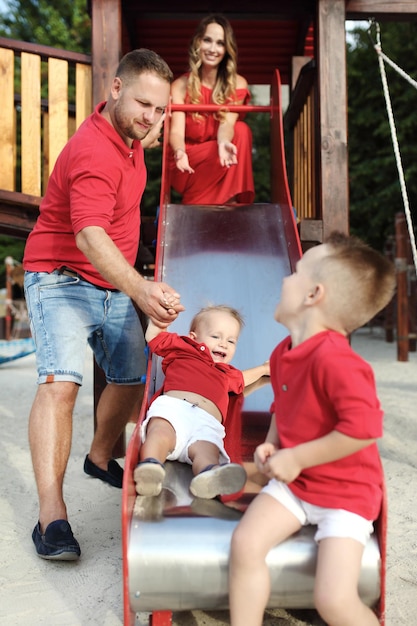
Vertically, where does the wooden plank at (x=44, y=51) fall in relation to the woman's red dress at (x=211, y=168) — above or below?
above

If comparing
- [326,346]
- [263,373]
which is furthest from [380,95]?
[326,346]

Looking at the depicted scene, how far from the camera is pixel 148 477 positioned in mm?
2291

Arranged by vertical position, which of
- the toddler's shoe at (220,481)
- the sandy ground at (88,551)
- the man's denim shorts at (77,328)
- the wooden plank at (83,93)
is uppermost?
the wooden plank at (83,93)

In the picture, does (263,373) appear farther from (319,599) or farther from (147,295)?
(319,599)

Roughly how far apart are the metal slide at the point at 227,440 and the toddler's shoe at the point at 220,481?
0.12 ft

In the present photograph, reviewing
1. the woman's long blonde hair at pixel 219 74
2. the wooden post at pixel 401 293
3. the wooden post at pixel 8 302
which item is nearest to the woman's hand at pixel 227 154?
the woman's long blonde hair at pixel 219 74

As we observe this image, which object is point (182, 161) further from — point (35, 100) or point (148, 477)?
point (148, 477)

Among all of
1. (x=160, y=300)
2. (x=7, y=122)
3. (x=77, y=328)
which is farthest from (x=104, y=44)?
(x=160, y=300)

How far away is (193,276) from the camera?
4137 millimetres

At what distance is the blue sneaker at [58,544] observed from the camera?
290 centimetres

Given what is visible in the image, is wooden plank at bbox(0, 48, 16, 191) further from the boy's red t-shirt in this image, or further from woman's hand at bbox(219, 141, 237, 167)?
the boy's red t-shirt

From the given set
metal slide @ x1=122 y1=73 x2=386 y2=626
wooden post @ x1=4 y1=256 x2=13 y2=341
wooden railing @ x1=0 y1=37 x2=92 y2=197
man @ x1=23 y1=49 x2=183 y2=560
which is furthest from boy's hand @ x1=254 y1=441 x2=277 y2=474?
wooden post @ x1=4 y1=256 x2=13 y2=341

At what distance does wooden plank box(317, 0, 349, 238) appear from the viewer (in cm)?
452

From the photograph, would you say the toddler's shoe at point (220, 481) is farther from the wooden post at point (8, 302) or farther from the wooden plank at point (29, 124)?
the wooden post at point (8, 302)
